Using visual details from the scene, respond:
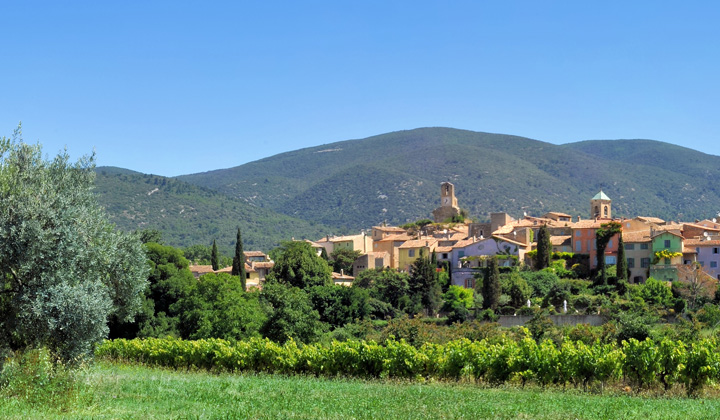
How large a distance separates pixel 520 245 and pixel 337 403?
176 feet

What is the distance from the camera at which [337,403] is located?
50.3ft

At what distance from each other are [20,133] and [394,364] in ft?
35.7

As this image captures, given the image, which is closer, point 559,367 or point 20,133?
point 559,367

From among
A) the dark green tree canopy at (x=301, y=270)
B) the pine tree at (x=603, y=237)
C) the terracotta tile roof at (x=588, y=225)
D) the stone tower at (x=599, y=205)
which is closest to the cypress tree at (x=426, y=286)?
the dark green tree canopy at (x=301, y=270)

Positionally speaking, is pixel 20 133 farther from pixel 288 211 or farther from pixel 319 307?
pixel 288 211

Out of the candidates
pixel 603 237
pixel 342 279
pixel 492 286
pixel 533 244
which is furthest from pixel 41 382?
pixel 533 244

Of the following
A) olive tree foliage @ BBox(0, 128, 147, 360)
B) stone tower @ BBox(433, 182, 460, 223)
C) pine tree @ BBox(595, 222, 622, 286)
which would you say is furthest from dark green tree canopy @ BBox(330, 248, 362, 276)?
olive tree foliage @ BBox(0, 128, 147, 360)

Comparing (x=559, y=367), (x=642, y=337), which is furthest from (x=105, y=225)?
(x=642, y=337)

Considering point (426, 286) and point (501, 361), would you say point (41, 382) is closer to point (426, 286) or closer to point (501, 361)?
point (501, 361)

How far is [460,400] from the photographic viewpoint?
51.2ft

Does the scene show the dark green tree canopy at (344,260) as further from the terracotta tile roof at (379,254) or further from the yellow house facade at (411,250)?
the yellow house facade at (411,250)

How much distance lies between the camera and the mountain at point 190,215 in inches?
5438

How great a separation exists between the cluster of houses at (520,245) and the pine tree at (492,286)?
8500 millimetres

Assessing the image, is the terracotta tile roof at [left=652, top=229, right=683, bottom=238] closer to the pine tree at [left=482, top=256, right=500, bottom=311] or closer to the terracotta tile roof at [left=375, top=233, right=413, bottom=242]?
the pine tree at [left=482, top=256, right=500, bottom=311]
